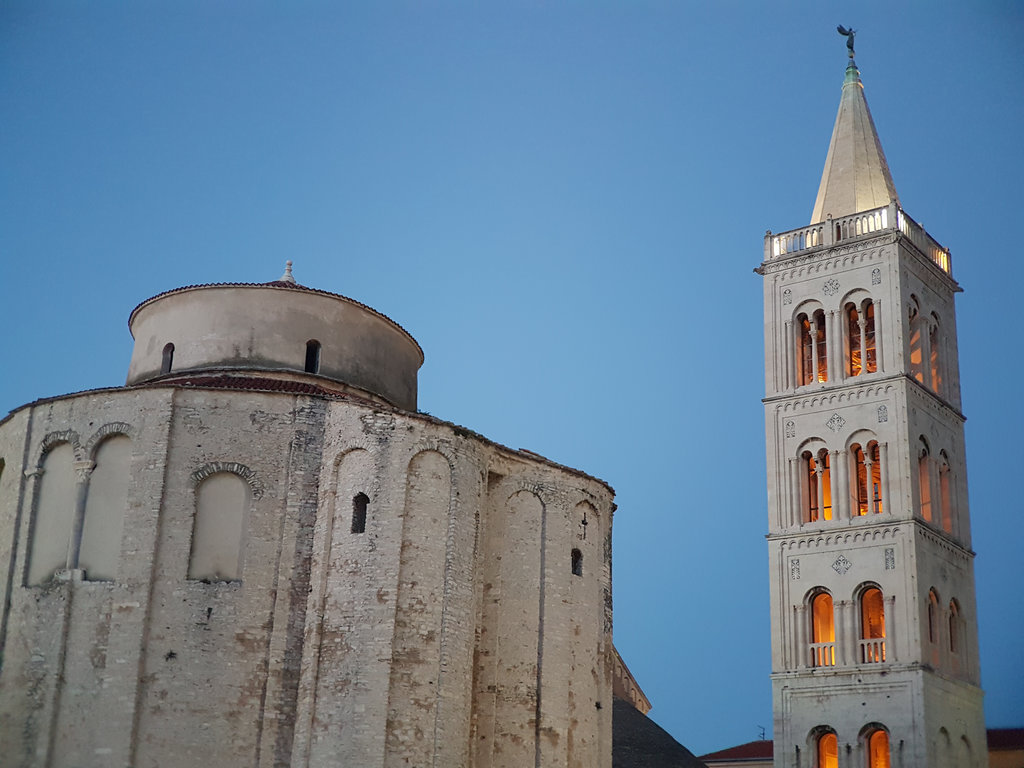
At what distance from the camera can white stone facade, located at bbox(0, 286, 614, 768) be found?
2773cm

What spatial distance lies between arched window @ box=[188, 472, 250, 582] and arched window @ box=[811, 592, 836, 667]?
855 inches

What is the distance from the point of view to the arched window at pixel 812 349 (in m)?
47.1

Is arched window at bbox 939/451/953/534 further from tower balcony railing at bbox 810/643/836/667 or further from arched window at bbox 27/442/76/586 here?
arched window at bbox 27/442/76/586

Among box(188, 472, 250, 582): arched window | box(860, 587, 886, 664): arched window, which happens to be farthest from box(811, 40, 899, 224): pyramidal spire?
box(188, 472, 250, 582): arched window

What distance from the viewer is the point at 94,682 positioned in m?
27.9

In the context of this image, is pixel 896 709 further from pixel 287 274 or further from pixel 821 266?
pixel 287 274

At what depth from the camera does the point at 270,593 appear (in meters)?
29.0

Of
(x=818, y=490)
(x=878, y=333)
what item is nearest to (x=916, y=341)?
(x=878, y=333)

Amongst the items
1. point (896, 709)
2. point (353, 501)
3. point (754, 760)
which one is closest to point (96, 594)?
point (353, 501)

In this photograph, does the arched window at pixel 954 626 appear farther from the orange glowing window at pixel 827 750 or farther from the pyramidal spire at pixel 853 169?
the pyramidal spire at pixel 853 169

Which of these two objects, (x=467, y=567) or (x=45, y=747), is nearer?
(x=45, y=747)

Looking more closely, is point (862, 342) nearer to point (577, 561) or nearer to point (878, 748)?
point (878, 748)

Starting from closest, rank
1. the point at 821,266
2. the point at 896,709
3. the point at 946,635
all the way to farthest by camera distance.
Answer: the point at 896,709 → the point at 946,635 → the point at 821,266

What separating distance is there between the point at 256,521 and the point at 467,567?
15.1 feet
